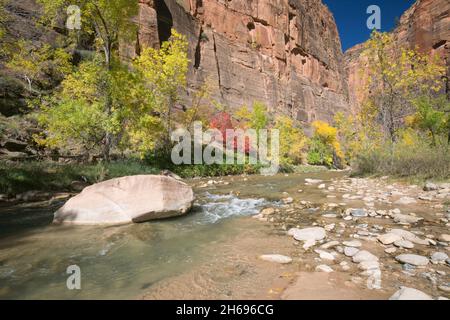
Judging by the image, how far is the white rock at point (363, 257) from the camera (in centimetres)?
337

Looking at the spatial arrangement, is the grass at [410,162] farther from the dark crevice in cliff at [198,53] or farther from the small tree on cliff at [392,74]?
the dark crevice in cliff at [198,53]

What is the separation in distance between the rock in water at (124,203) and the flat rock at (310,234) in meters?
3.13

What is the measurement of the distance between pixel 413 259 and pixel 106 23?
55.8 ft

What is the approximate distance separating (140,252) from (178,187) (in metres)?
2.85

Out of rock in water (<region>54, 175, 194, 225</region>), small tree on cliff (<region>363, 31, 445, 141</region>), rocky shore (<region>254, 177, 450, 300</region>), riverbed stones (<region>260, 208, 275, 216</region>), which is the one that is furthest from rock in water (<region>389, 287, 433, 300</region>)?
small tree on cliff (<region>363, 31, 445, 141</region>)

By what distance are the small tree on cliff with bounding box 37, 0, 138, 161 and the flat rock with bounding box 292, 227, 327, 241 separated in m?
11.0

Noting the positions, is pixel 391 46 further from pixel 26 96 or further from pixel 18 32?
pixel 18 32

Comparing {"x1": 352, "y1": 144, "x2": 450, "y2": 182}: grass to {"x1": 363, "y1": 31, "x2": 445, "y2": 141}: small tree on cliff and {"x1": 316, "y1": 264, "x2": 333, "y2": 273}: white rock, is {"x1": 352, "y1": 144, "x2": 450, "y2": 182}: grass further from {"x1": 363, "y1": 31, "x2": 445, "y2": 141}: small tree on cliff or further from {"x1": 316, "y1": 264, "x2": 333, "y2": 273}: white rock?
{"x1": 316, "y1": 264, "x2": 333, "y2": 273}: white rock

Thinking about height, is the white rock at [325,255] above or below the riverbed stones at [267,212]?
above

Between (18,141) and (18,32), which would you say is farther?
(18,32)

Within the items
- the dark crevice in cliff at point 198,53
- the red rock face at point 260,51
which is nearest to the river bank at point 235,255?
the red rock face at point 260,51

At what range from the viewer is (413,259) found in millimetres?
3295

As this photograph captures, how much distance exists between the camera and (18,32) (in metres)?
20.1

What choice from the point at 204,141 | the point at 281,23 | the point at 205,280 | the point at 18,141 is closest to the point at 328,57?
the point at 281,23
